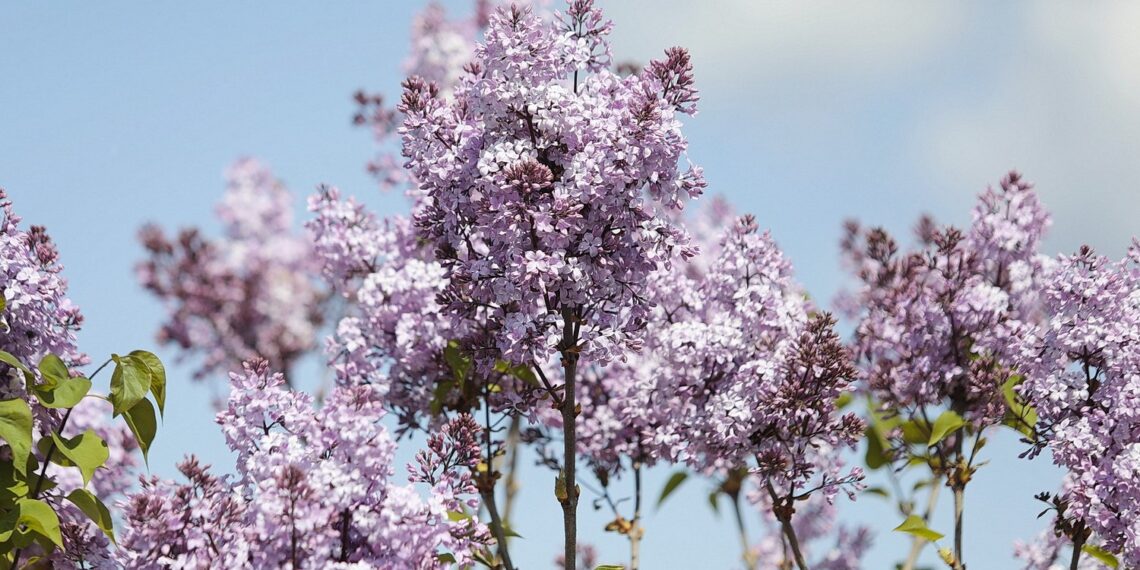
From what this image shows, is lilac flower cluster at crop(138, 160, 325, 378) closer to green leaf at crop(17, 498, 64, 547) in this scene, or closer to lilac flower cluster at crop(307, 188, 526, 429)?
lilac flower cluster at crop(307, 188, 526, 429)

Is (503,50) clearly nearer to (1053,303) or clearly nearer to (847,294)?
(1053,303)

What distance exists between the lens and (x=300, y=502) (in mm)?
4340

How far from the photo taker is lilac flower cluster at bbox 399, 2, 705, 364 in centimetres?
504

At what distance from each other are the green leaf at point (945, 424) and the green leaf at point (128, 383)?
3850 millimetres

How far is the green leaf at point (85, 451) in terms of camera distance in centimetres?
506

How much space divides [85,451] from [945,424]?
4.29 meters

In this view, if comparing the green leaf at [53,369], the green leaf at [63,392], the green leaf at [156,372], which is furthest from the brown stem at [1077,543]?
the green leaf at [53,369]

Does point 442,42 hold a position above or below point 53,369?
above

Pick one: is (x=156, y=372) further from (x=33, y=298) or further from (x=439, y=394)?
(x=439, y=394)

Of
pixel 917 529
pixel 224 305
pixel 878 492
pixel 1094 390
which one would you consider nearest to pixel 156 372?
pixel 917 529

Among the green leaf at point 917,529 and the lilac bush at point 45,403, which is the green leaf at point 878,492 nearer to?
the green leaf at point 917,529

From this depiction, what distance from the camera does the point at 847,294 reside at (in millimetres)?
9148

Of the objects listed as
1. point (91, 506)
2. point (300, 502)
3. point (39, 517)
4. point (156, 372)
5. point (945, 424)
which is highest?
point (945, 424)

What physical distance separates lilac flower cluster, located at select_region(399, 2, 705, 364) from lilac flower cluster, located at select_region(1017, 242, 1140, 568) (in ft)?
6.50
